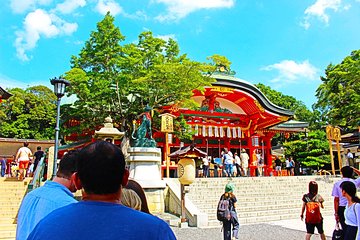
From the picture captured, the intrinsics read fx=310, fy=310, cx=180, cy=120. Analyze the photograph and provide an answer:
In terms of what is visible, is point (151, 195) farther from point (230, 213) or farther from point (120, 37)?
point (120, 37)

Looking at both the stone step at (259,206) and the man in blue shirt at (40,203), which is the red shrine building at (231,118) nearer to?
the stone step at (259,206)

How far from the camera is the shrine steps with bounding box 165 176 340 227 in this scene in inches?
407

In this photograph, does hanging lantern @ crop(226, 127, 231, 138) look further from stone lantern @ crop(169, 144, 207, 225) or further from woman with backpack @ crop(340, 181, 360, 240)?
woman with backpack @ crop(340, 181, 360, 240)

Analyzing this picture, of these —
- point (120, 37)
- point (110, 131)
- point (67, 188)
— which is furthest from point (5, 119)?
point (67, 188)

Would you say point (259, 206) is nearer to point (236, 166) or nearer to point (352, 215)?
point (236, 166)

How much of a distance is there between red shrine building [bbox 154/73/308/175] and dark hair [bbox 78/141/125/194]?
1872 cm

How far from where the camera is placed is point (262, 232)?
8.52 metres

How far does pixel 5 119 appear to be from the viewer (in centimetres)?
3062

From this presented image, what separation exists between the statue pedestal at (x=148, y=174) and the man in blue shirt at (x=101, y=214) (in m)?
9.20

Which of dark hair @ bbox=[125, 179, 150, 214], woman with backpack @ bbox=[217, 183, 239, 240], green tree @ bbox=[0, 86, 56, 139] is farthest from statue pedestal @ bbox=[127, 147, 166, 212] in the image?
green tree @ bbox=[0, 86, 56, 139]

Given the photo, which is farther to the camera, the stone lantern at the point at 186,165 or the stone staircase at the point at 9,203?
the stone lantern at the point at 186,165

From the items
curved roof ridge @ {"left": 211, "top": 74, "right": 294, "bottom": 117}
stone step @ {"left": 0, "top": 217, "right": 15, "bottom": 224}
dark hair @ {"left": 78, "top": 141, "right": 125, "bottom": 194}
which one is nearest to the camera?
dark hair @ {"left": 78, "top": 141, "right": 125, "bottom": 194}

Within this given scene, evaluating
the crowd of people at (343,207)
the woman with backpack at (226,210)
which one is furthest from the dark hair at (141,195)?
the woman with backpack at (226,210)

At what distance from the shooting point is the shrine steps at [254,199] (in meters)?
10.3
